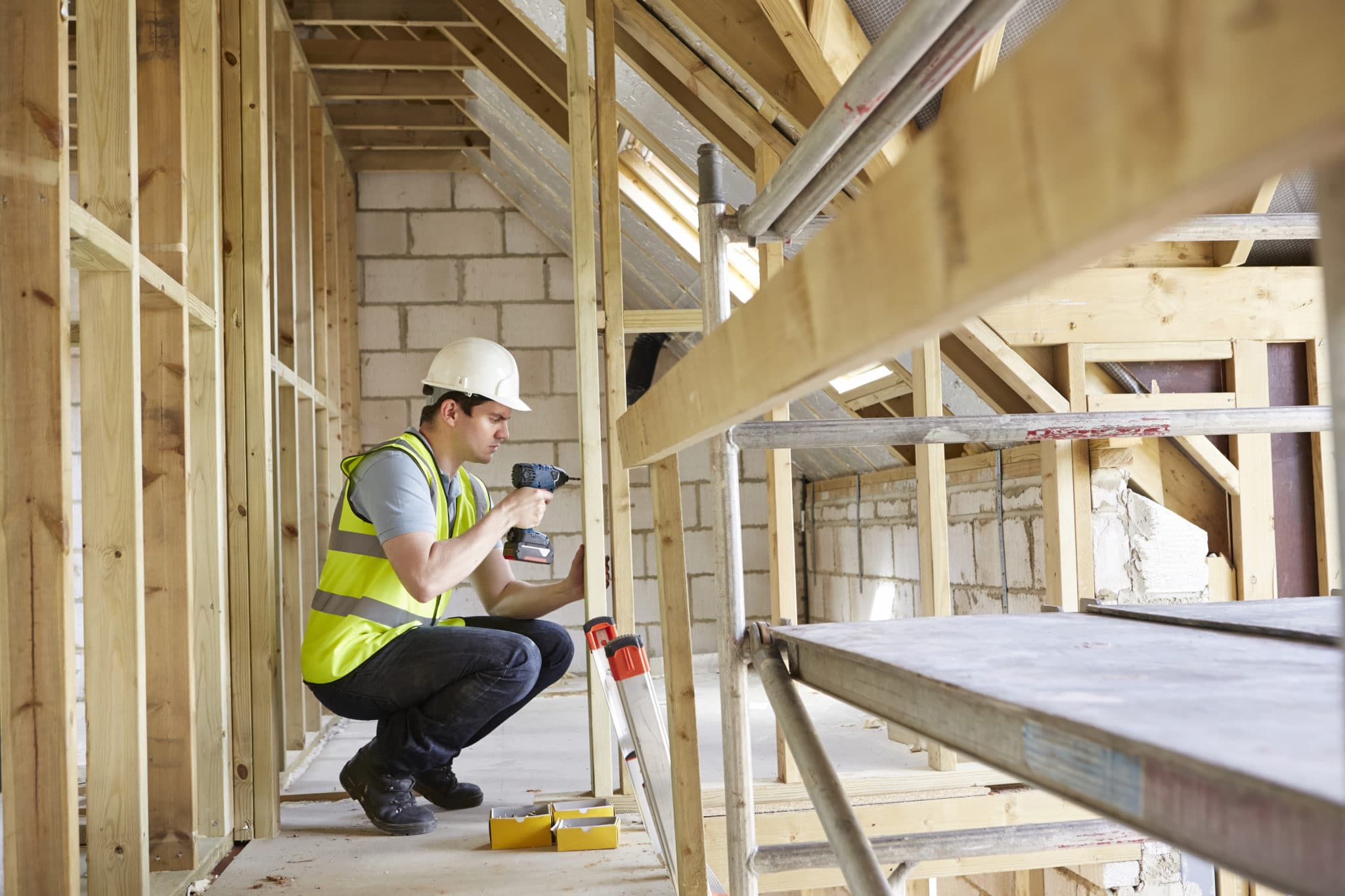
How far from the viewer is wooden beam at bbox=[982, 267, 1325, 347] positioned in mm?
3330

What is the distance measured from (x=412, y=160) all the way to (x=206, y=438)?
4012 mm

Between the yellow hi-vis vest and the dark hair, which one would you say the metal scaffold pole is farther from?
the dark hair

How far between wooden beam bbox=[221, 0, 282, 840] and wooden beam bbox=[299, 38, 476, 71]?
194cm

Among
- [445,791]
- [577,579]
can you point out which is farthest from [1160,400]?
[445,791]

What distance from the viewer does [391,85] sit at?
513 centimetres

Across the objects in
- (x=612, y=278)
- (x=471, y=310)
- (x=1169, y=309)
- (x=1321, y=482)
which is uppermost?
(x=471, y=310)

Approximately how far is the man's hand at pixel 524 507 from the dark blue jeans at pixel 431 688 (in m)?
0.30

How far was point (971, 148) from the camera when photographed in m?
0.36

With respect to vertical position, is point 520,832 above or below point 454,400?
below

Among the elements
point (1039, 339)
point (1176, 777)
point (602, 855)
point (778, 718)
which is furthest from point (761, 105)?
point (1176, 777)

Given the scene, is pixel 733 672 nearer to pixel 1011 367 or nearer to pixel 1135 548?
pixel 1011 367

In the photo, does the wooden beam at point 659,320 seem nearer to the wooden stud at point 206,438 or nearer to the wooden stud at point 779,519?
the wooden stud at point 779,519

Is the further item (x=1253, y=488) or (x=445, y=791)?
(x=1253, y=488)

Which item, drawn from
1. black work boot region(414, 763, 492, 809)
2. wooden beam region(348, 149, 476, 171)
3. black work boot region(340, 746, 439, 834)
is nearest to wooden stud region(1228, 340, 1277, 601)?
black work boot region(414, 763, 492, 809)
